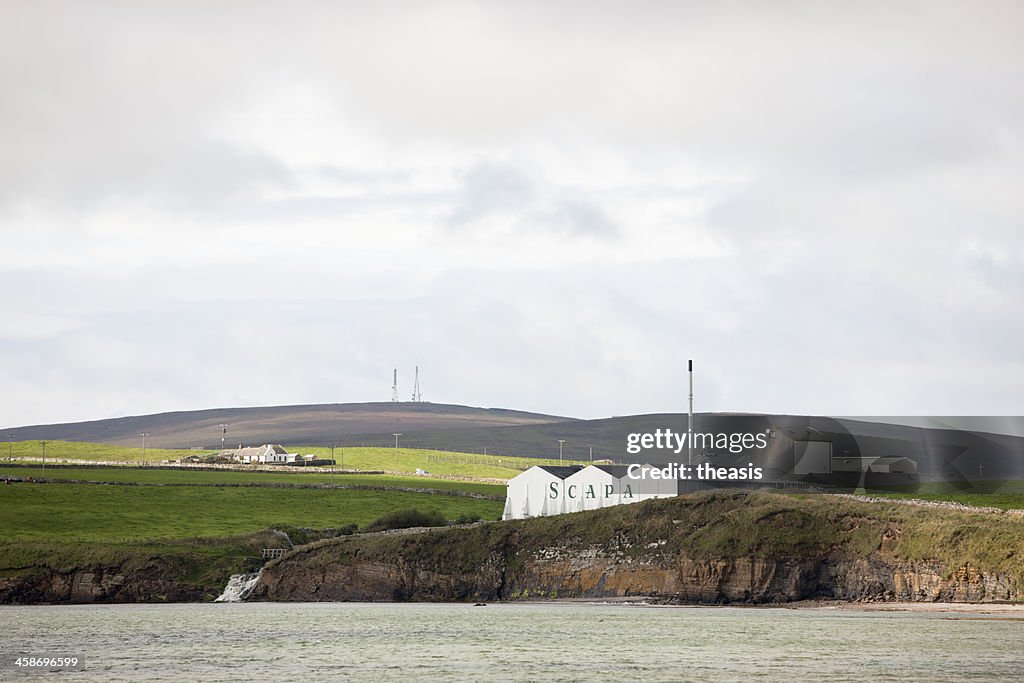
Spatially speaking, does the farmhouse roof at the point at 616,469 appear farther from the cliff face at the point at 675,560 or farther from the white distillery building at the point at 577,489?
the cliff face at the point at 675,560

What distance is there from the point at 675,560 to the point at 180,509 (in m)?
61.5

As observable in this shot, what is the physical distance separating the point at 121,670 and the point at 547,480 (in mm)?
82763

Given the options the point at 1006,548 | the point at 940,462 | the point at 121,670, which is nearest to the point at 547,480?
the point at 940,462

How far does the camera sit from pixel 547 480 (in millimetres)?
139625

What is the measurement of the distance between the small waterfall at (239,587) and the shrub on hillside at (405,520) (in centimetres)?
2016

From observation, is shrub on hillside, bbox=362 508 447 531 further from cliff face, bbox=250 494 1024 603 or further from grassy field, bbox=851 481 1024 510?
grassy field, bbox=851 481 1024 510

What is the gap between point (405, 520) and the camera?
138 m

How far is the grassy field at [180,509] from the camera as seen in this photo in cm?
12675

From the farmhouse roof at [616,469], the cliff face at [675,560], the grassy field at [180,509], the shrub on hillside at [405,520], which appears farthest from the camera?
the shrub on hillside at [405,520]

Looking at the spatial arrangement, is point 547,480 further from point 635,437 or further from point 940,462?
point 940,462

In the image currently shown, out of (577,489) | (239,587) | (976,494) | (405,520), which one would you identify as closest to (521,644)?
(239,587)
